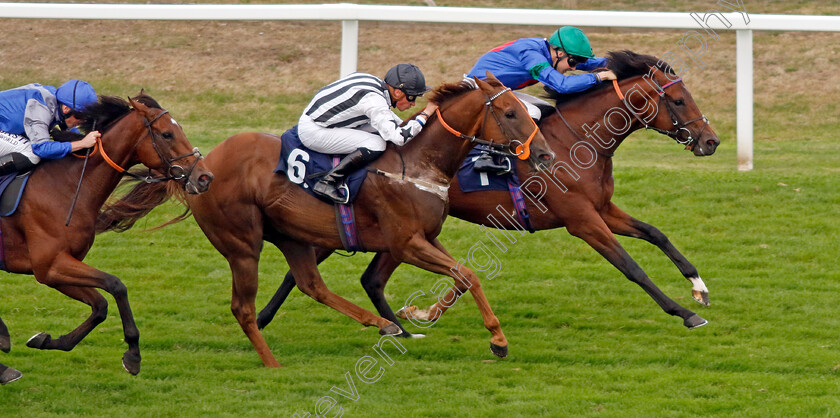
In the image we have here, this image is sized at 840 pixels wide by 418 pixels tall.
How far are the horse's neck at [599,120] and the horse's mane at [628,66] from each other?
0.18ft

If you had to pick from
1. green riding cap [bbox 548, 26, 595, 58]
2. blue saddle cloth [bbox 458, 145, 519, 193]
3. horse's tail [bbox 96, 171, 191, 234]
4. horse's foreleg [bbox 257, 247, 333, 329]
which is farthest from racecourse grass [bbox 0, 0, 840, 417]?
green riding cap [bbox 548, 26, 595, 58]

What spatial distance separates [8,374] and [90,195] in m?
1.10

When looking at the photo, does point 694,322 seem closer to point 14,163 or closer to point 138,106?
point 138,106

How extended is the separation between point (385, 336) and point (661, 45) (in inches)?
410

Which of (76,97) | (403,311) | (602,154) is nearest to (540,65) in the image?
(602,154)

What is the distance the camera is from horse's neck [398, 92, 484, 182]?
20.4 feet

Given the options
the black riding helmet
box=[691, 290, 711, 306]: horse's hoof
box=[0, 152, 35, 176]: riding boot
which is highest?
the black riding helmet

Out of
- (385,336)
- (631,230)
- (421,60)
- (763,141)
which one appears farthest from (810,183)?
(421,60)

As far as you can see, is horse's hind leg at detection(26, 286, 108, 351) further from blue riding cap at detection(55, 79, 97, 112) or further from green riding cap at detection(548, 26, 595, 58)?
green riding cap at detection(548, 26, 595, 58)

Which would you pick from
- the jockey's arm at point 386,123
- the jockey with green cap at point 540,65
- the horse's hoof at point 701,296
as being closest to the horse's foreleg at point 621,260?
the horse's hoof at point 701,296

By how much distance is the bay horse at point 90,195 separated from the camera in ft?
19.3

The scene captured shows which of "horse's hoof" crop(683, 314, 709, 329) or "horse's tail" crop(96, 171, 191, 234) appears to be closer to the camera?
"horse's hoof" crop(683, 314, 709, 329)

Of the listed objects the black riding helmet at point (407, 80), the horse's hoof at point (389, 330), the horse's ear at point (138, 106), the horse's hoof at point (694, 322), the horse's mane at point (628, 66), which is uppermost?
the horse's mane at point (628, 66)

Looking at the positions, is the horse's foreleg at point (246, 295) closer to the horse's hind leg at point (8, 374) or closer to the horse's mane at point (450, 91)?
the horse's hind leg at point (8, 374)
